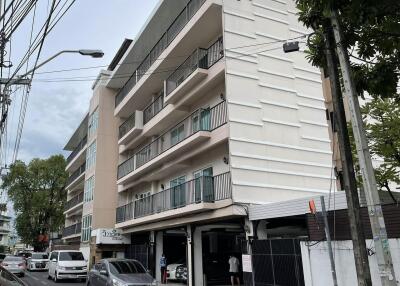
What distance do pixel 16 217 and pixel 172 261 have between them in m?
44.4

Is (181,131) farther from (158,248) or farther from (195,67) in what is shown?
(158,248)

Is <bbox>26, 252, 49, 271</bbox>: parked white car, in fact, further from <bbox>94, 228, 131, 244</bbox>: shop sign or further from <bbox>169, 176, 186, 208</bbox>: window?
<bbox>169, 176, 186, 208</bbox>: window

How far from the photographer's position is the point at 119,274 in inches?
583

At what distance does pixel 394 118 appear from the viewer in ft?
52.5

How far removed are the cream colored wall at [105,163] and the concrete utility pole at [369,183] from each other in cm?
2771

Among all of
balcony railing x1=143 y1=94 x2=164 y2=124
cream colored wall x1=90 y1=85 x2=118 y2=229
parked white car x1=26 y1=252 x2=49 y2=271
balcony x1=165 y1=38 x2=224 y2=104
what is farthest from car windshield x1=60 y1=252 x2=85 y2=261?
parked white car x1=26 y1=252 x2=49 y2=271

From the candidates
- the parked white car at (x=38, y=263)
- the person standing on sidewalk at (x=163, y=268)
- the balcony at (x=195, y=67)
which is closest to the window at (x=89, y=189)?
the parked white car at (x=38, y=263)

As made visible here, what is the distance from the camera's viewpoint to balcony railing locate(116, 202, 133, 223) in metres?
26.8

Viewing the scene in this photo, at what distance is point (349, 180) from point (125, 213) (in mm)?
21720

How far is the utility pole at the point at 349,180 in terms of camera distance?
7772mm

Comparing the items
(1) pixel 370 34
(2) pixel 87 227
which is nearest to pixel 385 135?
(1) pixel 370 34

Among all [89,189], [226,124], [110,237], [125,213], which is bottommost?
[110,237]

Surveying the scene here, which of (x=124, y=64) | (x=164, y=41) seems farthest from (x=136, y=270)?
(x=124, y=64)

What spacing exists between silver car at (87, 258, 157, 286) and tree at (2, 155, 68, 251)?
48280 mm
